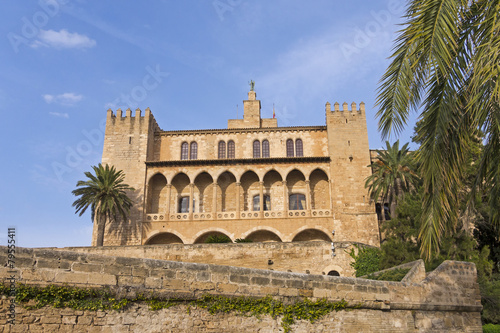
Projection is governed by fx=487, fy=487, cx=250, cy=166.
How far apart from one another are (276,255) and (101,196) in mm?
15017

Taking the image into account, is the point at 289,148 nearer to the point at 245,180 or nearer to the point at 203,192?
the point at 245,180

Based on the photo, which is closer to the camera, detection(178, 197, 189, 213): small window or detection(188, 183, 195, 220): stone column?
detection(188, 183, 195, 220): stone column

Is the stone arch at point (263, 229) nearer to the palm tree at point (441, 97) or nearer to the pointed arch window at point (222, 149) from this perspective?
the pointed arch window at point (222, 149)

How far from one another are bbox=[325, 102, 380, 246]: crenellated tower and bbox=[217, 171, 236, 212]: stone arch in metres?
8.21

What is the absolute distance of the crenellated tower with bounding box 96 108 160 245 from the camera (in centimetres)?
3747

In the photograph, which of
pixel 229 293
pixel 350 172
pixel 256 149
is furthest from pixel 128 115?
pixel 229 293

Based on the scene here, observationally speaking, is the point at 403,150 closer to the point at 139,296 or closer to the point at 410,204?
the point at 410,204

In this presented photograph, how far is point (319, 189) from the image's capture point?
130 ft

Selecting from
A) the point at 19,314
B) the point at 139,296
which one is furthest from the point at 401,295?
the point at 19,314

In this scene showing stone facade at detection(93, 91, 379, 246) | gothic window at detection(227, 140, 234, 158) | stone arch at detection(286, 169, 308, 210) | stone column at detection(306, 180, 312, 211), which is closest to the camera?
stone facade at detection(93, 91, 379, 246)

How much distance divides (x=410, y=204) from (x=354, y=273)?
4936 mm

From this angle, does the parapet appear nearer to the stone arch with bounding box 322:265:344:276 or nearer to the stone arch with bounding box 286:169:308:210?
the stone arch with bounding box 286:169:308:210

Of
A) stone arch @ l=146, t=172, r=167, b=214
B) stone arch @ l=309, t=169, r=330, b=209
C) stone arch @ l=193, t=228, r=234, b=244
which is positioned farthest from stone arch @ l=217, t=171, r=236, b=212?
stone arch @ l=309, t=169, r=330, b=209

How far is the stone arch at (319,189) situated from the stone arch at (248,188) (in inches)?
177
